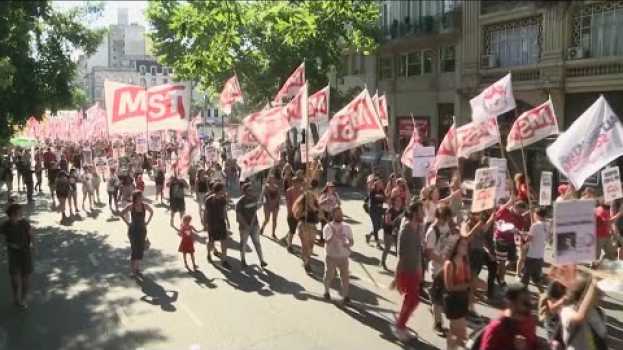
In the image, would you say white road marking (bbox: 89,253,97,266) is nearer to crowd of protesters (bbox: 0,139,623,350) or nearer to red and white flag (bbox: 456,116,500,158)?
crowd of protesters (bbox: 0,139,623,350)

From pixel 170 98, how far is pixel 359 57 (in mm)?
26244

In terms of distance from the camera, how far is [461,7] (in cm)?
2883

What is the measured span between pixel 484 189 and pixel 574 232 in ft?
11.5

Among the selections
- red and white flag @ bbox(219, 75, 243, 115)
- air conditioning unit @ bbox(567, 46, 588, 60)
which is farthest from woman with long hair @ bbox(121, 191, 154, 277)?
air conditioning unit @ bbox(567, 46, 588, 60)

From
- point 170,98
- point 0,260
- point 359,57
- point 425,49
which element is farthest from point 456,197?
point 359,57

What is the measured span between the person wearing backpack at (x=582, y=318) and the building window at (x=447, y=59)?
26.2 meters

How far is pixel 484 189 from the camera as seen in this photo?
9664mm

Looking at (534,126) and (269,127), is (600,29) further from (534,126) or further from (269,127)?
(269,127)

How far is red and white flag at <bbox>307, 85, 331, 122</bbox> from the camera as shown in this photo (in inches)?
683

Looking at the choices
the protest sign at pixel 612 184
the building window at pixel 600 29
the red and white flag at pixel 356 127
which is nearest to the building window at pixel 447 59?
the building window at pixel 600 29

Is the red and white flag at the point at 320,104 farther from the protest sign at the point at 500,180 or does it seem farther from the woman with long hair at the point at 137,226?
the woman with long hair at the point at 137,226

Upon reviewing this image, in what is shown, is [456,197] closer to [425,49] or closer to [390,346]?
[390,346]

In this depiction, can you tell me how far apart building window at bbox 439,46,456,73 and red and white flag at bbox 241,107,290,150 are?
774 inches

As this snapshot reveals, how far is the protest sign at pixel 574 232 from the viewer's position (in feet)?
20.0
